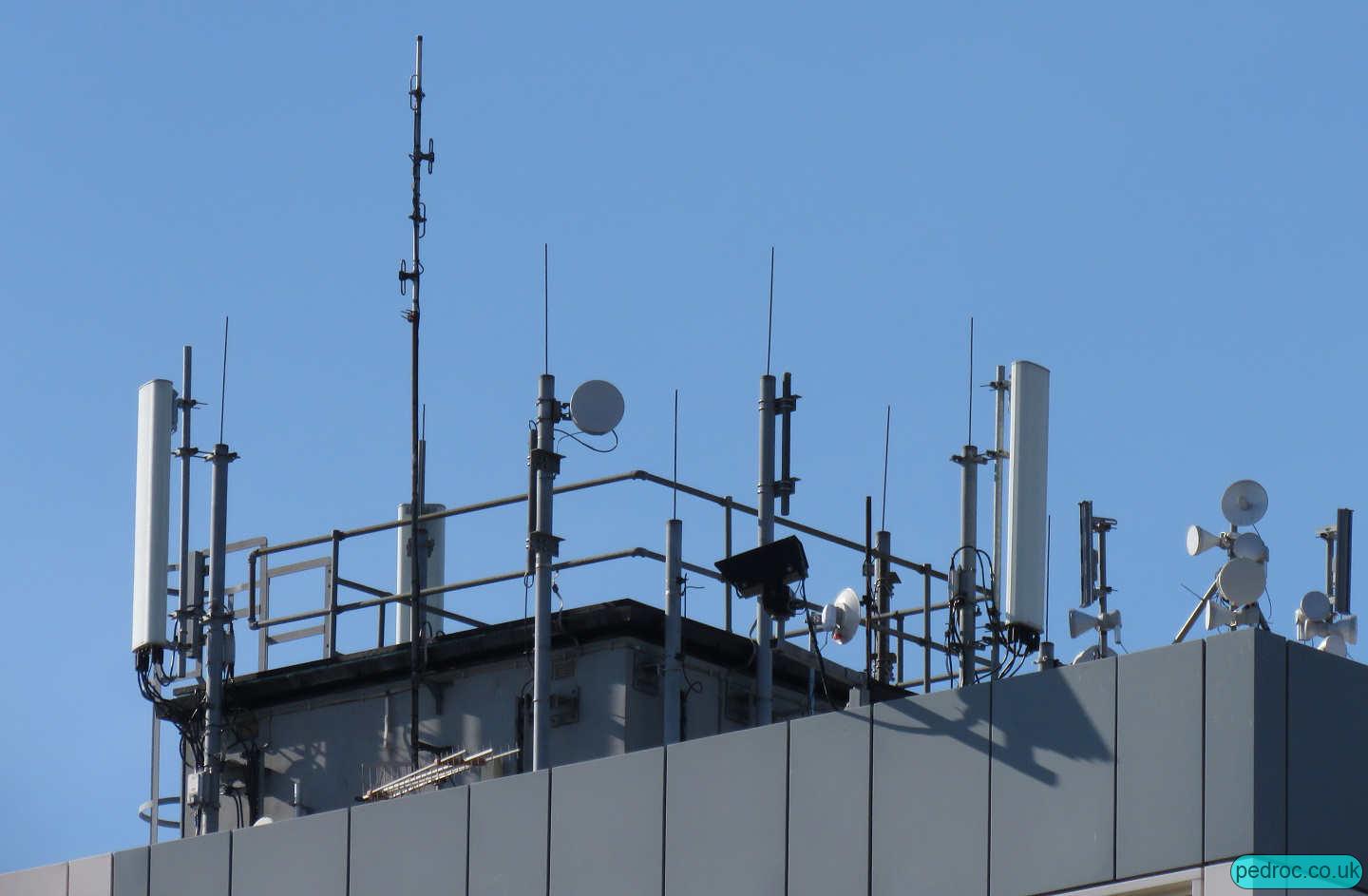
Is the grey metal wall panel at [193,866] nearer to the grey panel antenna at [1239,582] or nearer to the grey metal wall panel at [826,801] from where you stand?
the grey metal wall panel at [826,801]

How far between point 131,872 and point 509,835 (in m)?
4.90

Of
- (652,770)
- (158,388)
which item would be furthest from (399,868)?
(158,388)

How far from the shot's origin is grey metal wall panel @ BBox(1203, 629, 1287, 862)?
72.1 feet

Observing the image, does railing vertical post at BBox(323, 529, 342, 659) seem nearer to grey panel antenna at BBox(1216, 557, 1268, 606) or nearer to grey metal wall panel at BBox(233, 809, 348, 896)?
grey metal wall panel at BBox(233, 809, 348, 896)

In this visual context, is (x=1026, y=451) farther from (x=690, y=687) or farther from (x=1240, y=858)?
(x=1240, y=858)

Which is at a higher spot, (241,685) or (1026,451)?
(1026,451)

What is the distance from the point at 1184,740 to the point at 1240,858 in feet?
3.34

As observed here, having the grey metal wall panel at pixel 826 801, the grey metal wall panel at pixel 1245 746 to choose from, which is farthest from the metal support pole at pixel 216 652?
the grey metal wall panel at pixel 1245 746

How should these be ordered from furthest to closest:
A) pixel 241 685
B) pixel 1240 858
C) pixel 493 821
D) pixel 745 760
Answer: pixel 241 685 < pixel 493 821 < pixel 745 760 < pixel 1240 858

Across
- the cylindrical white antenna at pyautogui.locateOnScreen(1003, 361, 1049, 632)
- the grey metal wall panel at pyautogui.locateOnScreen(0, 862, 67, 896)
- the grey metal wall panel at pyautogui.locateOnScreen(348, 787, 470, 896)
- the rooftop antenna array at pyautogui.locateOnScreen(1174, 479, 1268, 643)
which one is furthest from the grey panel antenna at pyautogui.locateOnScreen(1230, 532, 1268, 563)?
the grey metal wall panel at pyautogui.locateOnScreen(0, 862, 67, 896)

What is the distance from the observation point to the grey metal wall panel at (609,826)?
85.5 feet

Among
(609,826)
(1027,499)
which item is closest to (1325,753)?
(609,826)

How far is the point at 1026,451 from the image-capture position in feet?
101

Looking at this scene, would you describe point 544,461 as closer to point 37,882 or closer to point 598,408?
point 598,408
